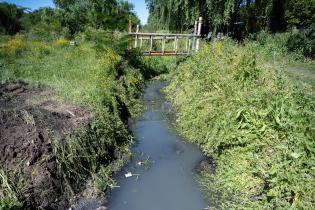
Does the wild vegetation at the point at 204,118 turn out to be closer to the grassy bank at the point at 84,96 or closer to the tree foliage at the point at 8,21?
the grassy bank at the point at 84,96

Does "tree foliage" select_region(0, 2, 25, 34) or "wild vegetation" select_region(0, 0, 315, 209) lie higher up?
"tree foliage" select_region(0, 2, 25, 34)

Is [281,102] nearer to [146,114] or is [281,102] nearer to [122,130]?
[122,130]

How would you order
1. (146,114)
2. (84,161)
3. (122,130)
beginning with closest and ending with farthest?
1. (84,161)
2. (122,130)
3. (146,114)

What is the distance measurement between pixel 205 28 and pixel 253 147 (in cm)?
1374

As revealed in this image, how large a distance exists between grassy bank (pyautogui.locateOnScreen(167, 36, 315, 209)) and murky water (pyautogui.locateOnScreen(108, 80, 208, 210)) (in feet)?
0.89

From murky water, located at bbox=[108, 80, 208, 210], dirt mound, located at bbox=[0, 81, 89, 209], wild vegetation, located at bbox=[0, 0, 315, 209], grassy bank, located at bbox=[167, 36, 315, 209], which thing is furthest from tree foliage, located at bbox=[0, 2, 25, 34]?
grassy bank, located at bbox=[167, 36, 315, 209]

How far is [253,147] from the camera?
4918mm

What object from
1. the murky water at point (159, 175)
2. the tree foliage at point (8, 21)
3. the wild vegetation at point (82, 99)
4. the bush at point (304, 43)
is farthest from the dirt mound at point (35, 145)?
the tree foliage at point (8, 21)

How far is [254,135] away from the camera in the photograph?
5035 millimetres

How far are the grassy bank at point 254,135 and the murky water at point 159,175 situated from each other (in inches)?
10.6

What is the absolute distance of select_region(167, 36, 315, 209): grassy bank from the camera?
13.2ft

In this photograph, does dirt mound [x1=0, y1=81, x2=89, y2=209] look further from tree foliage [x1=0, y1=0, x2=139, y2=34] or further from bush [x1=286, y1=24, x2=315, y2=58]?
tree foliage [x1=0, y1=0, x2=139, y2=34]

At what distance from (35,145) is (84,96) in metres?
2.23

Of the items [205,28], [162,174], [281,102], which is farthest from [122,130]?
[205,28]
